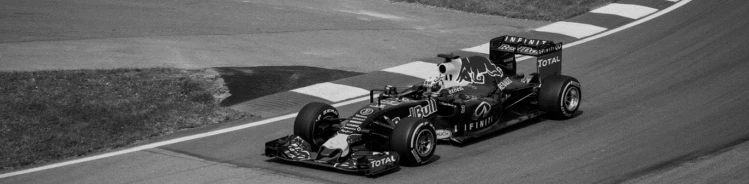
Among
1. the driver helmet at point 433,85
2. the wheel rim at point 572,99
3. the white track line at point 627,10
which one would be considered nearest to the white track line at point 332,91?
the driver helmet at point 433,85

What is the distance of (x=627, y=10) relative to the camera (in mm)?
22047

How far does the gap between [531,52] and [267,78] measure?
514 centimetres

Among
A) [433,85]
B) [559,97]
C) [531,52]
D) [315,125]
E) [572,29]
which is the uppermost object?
[531,52]

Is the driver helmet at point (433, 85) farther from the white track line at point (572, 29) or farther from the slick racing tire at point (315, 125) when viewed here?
the white track line at point (572, 29)

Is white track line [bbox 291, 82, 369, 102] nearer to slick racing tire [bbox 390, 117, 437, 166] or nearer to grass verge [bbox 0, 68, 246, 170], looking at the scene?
grass verge [bbox 0, 68, 246, 170]

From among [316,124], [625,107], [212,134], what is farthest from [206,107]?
[625,107]

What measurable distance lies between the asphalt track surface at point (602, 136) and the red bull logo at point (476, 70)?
0.91 meters

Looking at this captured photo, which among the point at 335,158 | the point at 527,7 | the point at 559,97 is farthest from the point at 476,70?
the point at 527,7

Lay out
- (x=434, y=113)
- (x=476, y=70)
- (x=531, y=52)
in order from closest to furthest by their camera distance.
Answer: (x=434, y=113), (x=476, y=70), (x=531, y=52)

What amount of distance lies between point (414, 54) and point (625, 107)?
5811mm

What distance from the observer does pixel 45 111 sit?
15352 millimetres

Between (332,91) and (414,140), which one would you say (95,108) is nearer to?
(332,91)

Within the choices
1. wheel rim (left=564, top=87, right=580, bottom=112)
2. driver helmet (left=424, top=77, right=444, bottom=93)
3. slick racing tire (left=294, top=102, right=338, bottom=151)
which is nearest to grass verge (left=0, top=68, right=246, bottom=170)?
slick racing tire (left=294, top=102, right=338, bottom=151)

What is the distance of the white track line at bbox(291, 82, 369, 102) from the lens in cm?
1649
